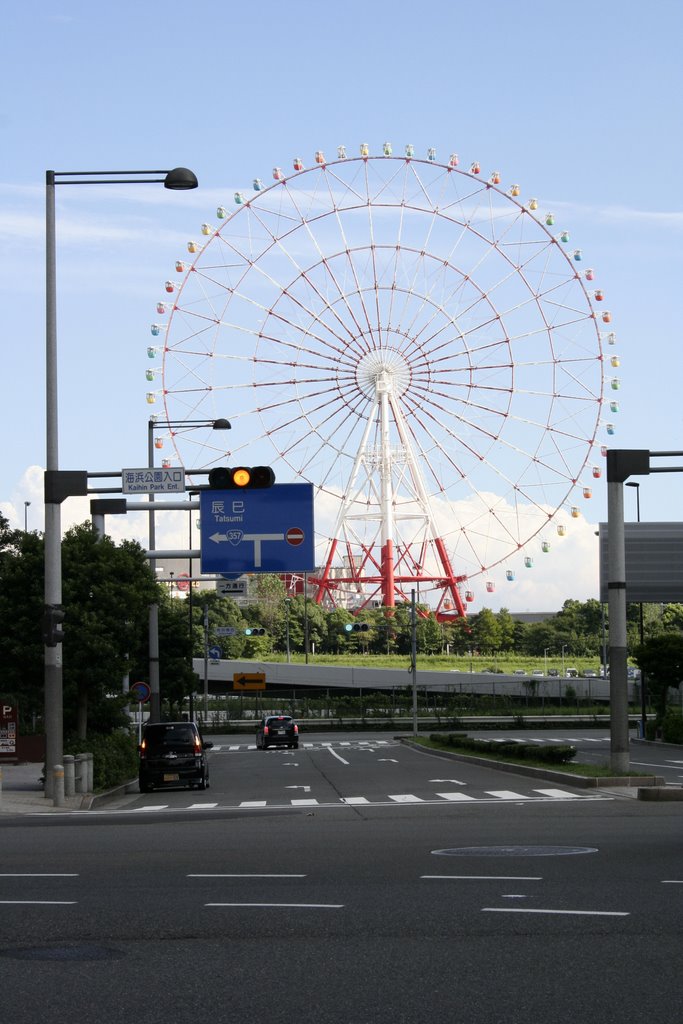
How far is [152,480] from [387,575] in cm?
5421

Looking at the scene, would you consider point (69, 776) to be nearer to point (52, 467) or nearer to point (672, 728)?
point (52, 467)

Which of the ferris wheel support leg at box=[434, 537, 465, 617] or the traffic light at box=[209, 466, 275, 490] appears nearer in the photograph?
the traffic light at box=[209, 466, 275, 490]

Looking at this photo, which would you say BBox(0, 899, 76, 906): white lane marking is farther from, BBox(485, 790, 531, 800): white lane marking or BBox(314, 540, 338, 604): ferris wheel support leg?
BBox(314, 540, 338, 604): ferris wheel support leg

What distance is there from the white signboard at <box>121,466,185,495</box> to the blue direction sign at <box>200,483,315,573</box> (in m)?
4.70

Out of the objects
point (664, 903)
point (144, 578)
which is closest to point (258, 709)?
point (144, 578)

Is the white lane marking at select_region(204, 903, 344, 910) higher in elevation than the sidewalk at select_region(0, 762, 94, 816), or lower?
higher

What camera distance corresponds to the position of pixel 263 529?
3475cm

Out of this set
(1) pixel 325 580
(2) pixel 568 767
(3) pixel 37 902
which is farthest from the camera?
(1) pixel 325 580

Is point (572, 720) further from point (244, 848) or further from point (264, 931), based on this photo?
point (264, 931)

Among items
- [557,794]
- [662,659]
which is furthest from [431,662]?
[557,794]

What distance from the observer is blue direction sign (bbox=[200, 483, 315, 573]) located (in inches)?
1364

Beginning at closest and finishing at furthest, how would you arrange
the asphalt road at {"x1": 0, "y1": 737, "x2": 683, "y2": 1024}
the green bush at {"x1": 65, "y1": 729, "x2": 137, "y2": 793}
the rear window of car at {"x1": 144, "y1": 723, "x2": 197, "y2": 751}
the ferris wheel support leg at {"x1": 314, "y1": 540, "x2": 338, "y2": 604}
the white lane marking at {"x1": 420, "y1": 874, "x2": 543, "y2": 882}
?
the asphalt road at {"x1": 0, "y1": 737, "x2": 683, "y2": 1024}
the white lane marking at {"x1": 420, "y1": 874, "x2": 543, "y2": 882}
the green bush at {"x1": 65, "y1": 729, "x2": 137, "y2": 793}
the rear window of car at {"x1": 144, "y1": 723, "x2": 197, "y2": 751}
the ferris wheel support leg at {"x1": 314, "y1": 540, "x2": 338, "y2": 604}

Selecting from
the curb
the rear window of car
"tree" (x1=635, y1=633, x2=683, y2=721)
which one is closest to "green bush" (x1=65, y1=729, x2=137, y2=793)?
the rear window of car

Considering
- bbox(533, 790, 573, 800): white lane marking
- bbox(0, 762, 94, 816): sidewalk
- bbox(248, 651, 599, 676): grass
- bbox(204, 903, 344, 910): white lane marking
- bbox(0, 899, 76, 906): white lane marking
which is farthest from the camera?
bbox(248, 651, 599, 676): grass
